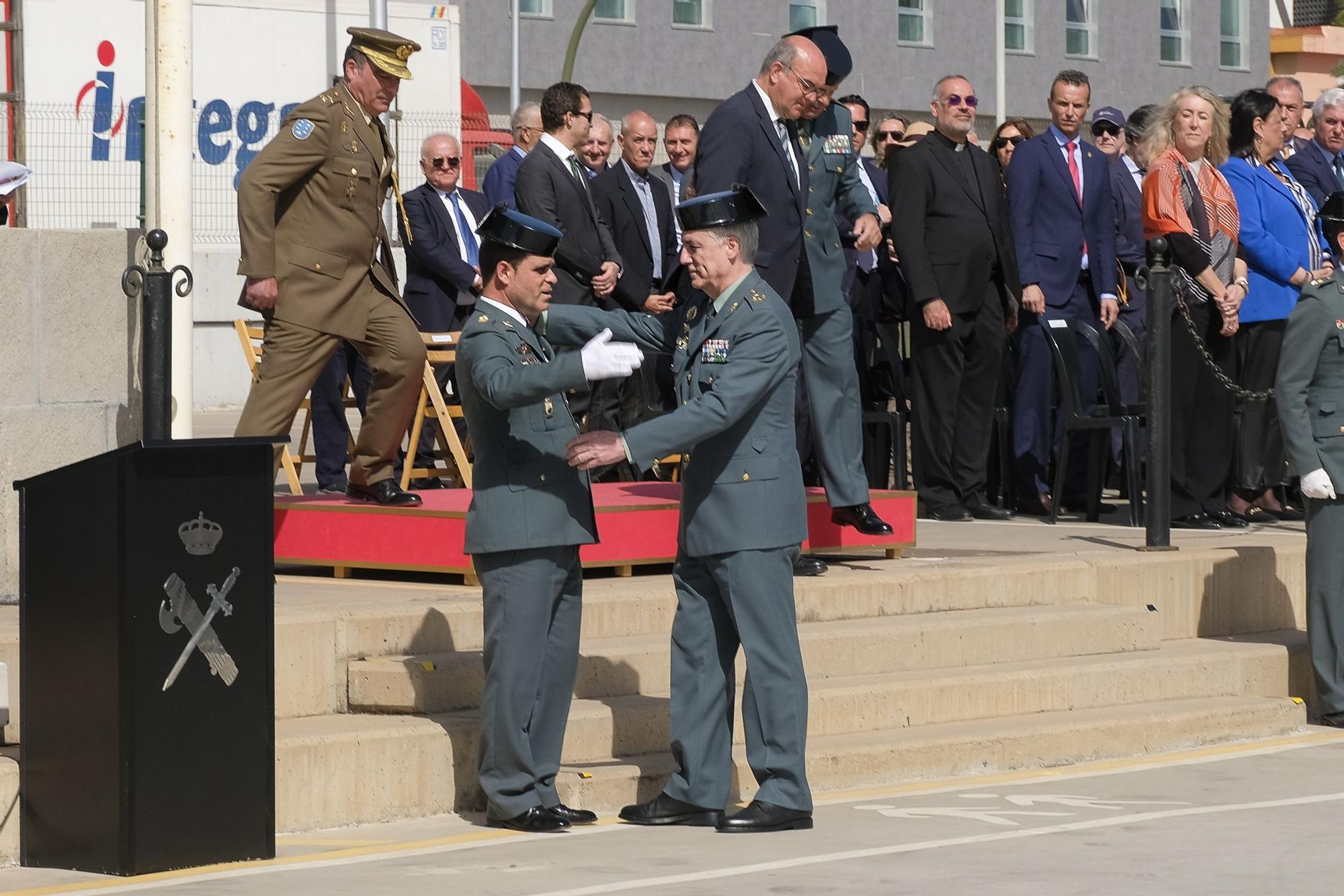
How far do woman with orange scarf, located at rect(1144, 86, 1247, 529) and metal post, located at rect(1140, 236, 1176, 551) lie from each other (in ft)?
3.35

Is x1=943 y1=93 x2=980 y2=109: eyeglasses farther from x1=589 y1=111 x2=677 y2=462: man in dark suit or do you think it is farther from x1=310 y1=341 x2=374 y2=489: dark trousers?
x1=310 y1=341 x2=374 y2=489: dark trousers

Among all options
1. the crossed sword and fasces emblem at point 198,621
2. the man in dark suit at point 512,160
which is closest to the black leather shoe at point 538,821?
the crossed sword and fasces emblem at point 198,621

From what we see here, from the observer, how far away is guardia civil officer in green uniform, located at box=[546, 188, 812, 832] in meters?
6.99

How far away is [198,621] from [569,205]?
5.18 m

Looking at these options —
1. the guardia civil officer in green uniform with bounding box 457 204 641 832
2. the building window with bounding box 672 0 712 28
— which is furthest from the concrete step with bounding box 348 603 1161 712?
the building window with bounding box 672 0 712 28

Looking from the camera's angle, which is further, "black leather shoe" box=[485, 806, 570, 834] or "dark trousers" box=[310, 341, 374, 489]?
"dark trousers" box=[310, 341, 374, 489]

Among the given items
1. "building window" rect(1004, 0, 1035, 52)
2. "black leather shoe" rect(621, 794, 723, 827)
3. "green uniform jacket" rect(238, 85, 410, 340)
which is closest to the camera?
"black leather shoe" rect(621, 794, 723, 827)

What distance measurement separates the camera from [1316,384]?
9.35 m

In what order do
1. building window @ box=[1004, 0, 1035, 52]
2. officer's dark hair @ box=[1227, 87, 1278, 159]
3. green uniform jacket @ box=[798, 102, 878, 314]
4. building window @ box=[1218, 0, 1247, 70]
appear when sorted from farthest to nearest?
building window @ box=[1218, 0, 1247, 70] → building window @ box=[1004, 0, 1035, 52] → officer's dark hair @ box=[1227, 87, 1278, 159] → green uniform jacket @ box=[798, 102, 878, 314]

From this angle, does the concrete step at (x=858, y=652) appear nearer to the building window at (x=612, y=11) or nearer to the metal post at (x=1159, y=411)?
the metal post at (x=1159, y=411)

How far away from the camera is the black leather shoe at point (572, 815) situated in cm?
702

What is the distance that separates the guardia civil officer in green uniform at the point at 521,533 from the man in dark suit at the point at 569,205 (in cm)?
394

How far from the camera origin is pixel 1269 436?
1184cm

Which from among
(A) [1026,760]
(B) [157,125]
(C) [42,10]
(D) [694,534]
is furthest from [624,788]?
(C) [42,10]
